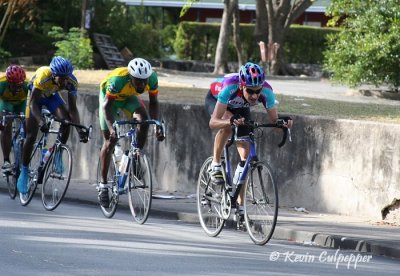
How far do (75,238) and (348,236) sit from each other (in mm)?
2817

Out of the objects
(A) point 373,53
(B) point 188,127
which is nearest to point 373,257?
(B) point 188,127

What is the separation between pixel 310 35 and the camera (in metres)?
47.1

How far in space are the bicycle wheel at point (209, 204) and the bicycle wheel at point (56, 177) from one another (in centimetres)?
201

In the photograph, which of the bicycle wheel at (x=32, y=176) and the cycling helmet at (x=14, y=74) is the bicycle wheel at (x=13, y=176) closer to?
the bicycle wheel at (x=32, y=176)

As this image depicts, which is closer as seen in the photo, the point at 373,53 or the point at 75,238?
the point at 75,238

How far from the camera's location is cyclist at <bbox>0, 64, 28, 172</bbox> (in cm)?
1427

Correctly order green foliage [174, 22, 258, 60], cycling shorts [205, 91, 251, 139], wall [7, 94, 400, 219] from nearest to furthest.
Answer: cycling shorts [205, 91, 251, 139], wall [7, 94, 400, 219], green foliage [174, 22, 258, 60]

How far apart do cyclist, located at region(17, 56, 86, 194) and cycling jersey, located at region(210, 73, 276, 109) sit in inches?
92.0

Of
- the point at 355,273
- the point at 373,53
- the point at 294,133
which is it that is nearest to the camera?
the point at 355,273

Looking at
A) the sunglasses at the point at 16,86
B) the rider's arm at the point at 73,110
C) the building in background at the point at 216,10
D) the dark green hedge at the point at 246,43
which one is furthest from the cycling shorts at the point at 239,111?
the building in background at the point at 216,10

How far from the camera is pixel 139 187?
12477 mm

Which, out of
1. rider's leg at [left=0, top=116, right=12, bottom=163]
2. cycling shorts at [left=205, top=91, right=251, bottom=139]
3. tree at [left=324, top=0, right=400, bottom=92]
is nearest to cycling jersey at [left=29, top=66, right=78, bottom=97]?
rider's leg at [left=0, top=116, right=12, bottom=163]

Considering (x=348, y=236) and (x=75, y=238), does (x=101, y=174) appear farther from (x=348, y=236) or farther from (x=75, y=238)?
(x=348, y=236)

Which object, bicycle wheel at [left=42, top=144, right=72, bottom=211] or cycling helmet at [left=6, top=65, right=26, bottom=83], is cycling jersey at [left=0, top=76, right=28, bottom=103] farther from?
bicycle wheel at [left=42, top=144, right=72, bottom=211]
